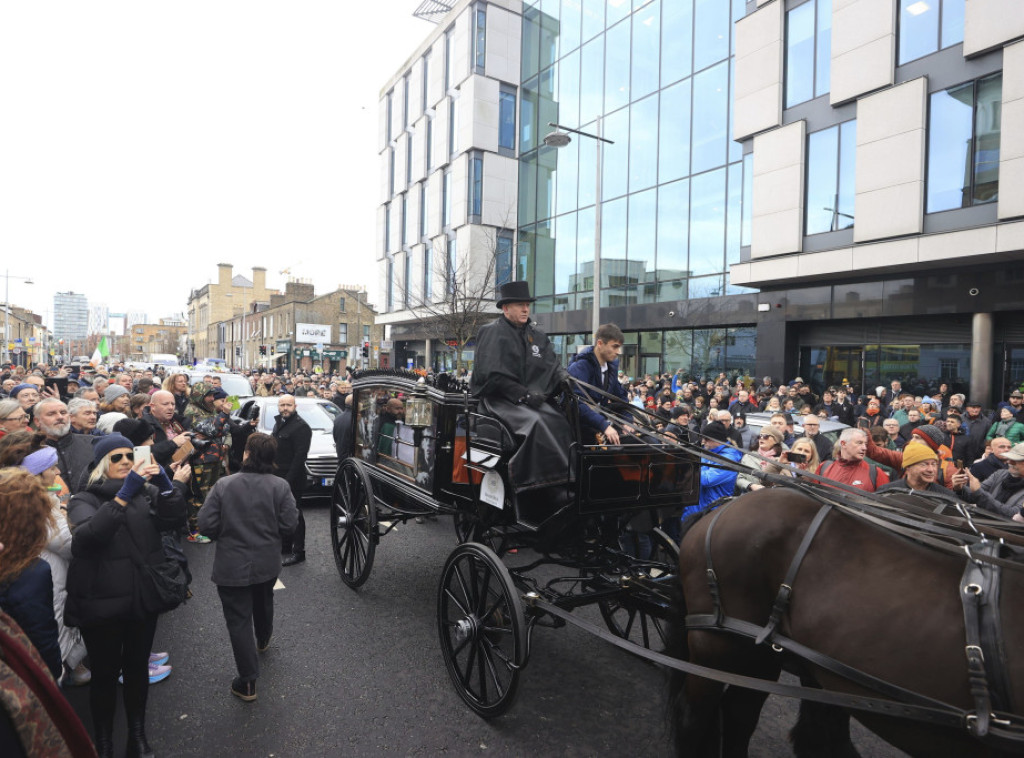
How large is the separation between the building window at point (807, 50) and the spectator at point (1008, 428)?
10.1 m

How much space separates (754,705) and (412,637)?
2685mm

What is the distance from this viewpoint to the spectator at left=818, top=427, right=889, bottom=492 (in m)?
5.11

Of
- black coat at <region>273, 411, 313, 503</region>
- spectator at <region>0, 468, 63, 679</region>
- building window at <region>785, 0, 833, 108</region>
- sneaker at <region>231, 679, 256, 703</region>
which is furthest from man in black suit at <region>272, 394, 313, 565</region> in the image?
building window at <region>785, 0, 833, 108</region>

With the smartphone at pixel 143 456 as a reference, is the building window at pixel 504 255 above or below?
above

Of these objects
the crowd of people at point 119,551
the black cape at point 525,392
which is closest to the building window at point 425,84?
the crowd of people at point 119,551

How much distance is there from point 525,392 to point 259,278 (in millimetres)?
79719

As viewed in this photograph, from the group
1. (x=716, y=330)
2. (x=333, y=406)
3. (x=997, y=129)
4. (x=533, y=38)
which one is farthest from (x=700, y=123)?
(x=333, y=406)

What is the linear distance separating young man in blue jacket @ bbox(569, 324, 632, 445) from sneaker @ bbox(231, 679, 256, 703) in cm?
272

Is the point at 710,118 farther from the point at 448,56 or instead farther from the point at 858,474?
the point at 448,56

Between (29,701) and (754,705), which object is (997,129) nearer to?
(754,705)

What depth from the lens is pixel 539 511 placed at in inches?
163

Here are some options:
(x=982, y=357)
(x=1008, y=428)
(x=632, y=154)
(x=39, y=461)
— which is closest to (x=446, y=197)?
(x=632, y=154)

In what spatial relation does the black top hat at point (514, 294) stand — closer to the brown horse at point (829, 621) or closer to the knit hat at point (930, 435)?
the brown horse at point (829, 621)

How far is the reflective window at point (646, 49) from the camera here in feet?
69.8
